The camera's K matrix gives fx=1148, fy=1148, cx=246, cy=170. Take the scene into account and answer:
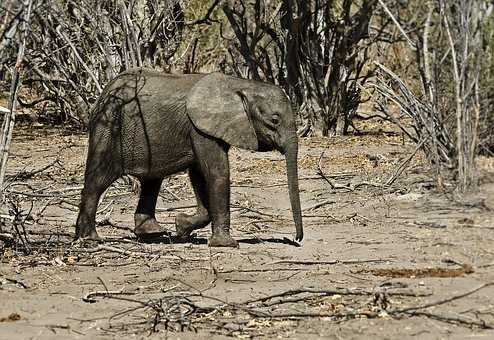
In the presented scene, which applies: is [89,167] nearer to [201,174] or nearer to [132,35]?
[201,174]

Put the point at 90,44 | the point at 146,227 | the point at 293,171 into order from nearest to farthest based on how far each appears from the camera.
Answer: the point at 293,171, the point at 146,227, the point at 90,44

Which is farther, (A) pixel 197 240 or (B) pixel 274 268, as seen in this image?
(A) pixel 197 240

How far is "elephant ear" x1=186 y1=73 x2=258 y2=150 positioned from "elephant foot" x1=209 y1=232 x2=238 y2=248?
0.78 meters

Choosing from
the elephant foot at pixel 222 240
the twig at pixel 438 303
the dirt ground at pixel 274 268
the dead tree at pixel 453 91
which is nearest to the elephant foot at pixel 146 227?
the dirt ground at pixel 274 268

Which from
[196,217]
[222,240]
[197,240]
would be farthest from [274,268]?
[197,240]

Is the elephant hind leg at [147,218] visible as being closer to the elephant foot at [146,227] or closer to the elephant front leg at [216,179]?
the elephant foot at [146,227]

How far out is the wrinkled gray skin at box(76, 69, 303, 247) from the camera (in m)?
9.69

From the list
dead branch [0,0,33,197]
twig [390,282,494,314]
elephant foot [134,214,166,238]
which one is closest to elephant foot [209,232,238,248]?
elephant foot [134,214,166,238]

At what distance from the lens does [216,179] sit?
970cm

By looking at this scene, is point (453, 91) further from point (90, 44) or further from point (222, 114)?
point (90, 44)

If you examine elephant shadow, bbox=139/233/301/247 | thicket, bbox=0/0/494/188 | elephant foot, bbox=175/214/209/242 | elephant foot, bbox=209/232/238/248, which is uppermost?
thicket, bbox=0/0/494/188

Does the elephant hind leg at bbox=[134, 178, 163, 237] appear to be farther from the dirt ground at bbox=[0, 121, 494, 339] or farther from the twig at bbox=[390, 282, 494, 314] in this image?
the twig at bbox=[390, 282, 494, 314]

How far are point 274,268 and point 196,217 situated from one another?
1.68m

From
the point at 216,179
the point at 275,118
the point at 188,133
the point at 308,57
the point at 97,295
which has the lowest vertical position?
the point at 97,295
